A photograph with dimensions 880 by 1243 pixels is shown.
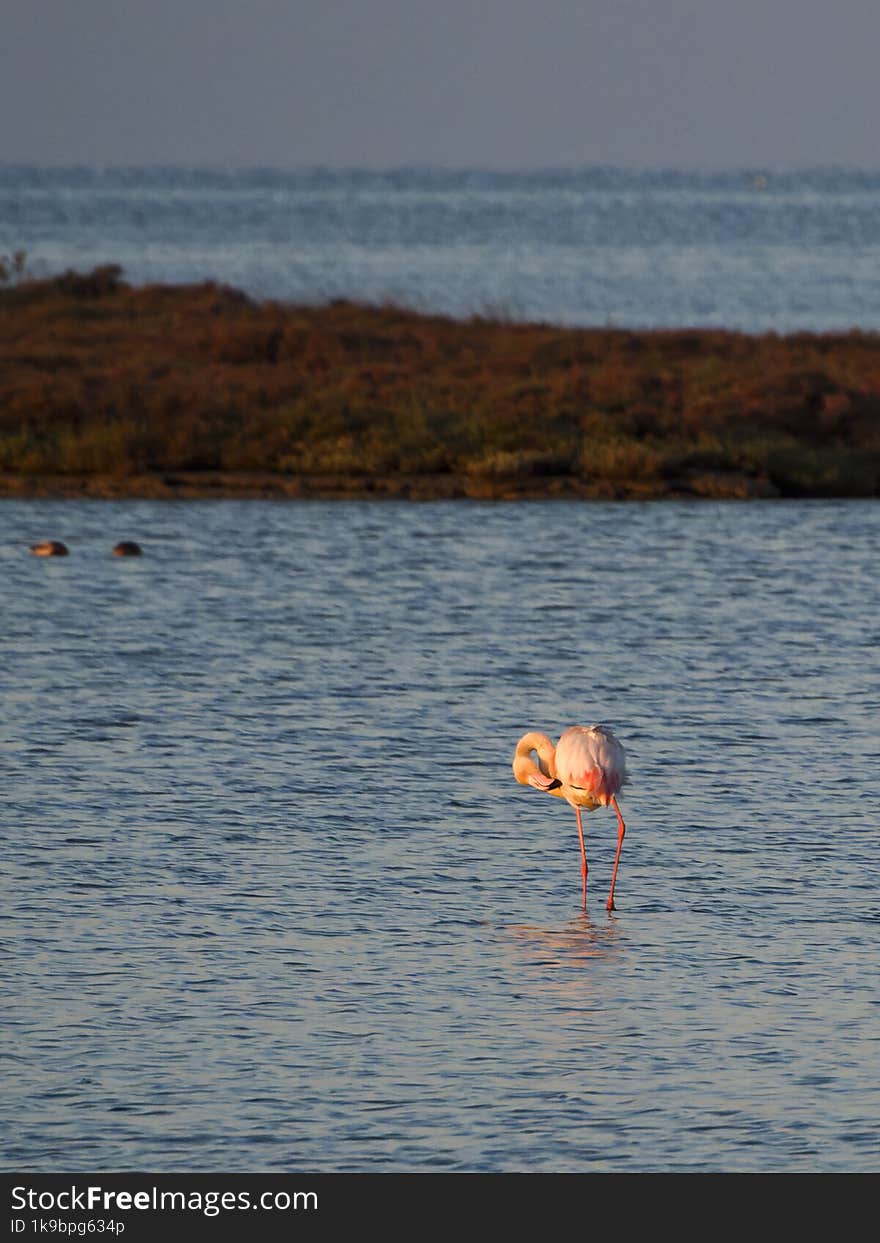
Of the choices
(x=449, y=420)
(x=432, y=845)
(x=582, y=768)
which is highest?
(x=449, y=420)

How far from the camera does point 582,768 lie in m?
15.3

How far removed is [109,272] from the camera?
193ft

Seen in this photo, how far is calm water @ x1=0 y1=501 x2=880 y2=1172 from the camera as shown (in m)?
11.1

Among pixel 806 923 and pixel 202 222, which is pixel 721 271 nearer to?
pixel 202 222

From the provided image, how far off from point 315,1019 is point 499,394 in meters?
27.8

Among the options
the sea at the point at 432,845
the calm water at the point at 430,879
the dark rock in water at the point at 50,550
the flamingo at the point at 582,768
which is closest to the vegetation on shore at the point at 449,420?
the sea at the point at 432,845

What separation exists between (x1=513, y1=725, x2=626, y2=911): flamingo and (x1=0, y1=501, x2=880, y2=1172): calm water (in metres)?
0.53

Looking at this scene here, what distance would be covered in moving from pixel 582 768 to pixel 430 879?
1.14m

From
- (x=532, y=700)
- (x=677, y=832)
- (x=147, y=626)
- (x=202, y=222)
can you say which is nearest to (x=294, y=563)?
(x=147, y=626)

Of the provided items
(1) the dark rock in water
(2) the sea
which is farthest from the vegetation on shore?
(1) the dark rock in water

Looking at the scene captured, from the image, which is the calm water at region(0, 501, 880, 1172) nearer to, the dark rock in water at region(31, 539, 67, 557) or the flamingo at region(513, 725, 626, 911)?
the flamingo at region(513, 725, 626, 911)

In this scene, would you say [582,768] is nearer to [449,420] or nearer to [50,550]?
[50,550]

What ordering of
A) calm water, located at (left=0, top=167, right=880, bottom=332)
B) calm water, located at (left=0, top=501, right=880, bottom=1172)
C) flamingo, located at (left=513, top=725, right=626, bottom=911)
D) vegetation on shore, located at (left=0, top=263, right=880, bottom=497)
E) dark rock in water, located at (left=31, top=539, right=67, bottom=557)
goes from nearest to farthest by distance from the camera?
calm water, located at (left=0, top=501, right=880, bottom=1172)
flamingo, located at (left=513, top=725, right=626, bottom=911)
dark rock in water, located at (left=31, top=539, right=67, bottom=557)
vegetation on shore, located at (left=0, top=263, right=880, bottom=497)
calm water, located at (left=0, top=167, right=880, bottom=332)

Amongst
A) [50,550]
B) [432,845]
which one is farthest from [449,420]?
[432,845]
